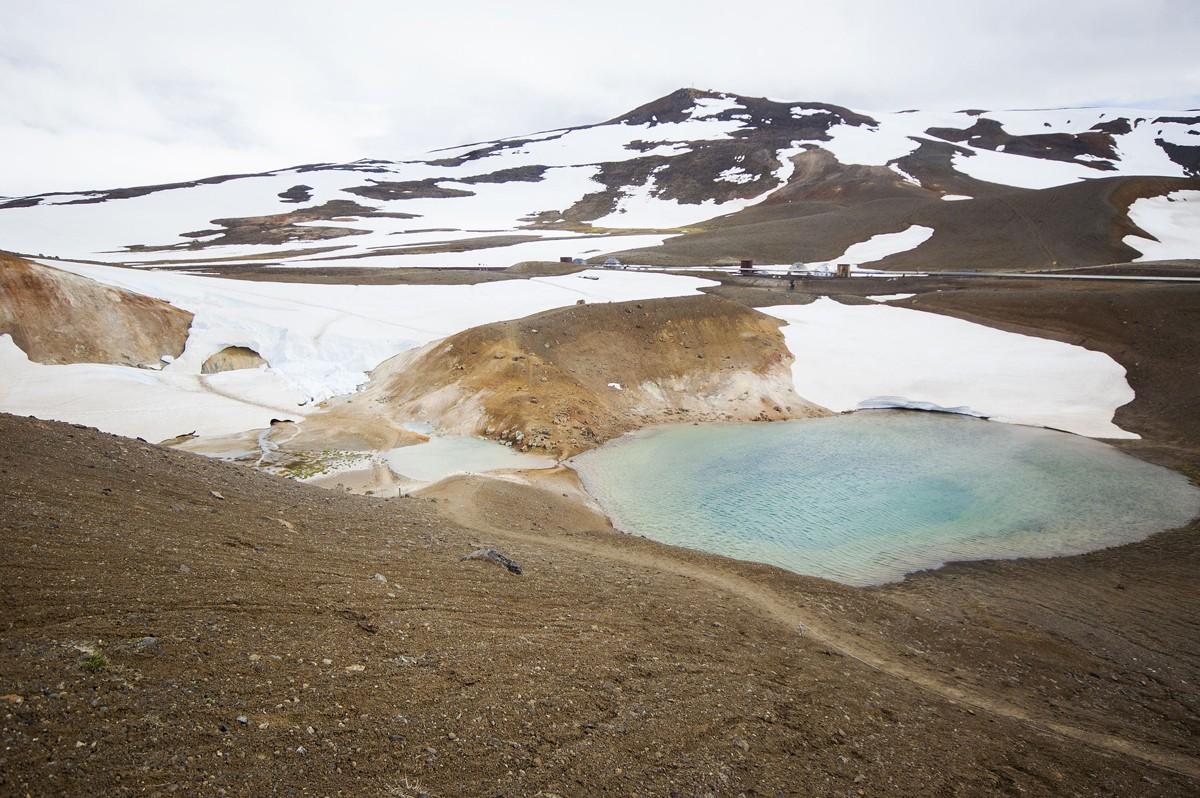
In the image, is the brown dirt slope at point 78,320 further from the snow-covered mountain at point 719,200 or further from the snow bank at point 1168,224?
the snow bank at point 1168,224

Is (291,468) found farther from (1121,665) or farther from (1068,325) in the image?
(1068,325)

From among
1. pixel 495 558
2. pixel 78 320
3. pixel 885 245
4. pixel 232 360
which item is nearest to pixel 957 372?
pixel 495 558

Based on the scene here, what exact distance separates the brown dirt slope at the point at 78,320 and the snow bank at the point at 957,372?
26995mm

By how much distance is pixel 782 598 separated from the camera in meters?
11.5

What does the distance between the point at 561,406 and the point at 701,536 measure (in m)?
9.32

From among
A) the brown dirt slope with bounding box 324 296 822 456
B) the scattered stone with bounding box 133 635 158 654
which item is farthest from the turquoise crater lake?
the scattered stone with bounding box 133 635 158 654

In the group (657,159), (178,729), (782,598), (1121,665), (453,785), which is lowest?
(1121,665)

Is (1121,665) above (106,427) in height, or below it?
below

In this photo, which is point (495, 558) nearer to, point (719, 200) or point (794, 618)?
point (794, 618)

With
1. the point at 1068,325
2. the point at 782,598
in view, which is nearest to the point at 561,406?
the point at 782,598

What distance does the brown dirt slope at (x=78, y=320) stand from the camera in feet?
75.4

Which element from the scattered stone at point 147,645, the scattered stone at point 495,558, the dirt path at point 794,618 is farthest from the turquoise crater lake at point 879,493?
the scattered stone at point 147,645

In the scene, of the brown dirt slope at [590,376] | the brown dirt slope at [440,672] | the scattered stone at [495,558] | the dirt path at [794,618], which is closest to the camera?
the brown dirt slope at [440,672]

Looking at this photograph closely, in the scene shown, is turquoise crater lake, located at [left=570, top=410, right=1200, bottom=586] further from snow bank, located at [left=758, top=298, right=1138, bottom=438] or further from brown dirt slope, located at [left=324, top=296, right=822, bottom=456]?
snow bank, located at [left=758, top=298, right=1138, bottom=438]
